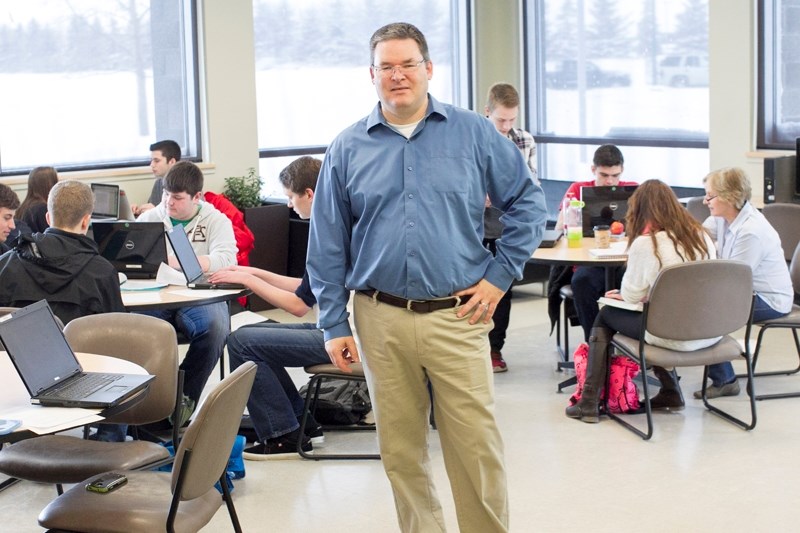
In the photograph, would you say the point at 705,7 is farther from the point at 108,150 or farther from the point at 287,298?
the point at 287,298

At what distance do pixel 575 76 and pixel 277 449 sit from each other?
5.85 metres

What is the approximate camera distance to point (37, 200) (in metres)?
6.19

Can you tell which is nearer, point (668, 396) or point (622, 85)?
point (668, 396)

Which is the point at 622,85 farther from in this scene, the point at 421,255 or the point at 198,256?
the point at 421,255

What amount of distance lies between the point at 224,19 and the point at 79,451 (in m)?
5.22

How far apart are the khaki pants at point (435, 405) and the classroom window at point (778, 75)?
17.0ft

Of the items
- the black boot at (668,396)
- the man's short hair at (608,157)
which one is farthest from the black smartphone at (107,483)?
the man's short hair at (608,157)

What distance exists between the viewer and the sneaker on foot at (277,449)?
4551mm

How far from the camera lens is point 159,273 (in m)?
4.93

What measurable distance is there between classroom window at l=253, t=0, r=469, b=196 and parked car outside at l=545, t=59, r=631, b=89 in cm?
127

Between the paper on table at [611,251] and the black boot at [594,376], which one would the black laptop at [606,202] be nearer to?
the paper on table at [611,251]

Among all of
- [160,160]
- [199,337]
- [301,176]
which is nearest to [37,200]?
[160,160]

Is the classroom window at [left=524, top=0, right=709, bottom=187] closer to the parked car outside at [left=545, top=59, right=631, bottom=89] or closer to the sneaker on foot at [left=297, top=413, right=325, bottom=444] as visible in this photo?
the parked car outside at [left=545, top=59, right=631, bottom=89]

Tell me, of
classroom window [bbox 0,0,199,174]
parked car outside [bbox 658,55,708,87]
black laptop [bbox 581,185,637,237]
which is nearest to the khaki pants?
black laptop [bbox 581,185,637,237]
